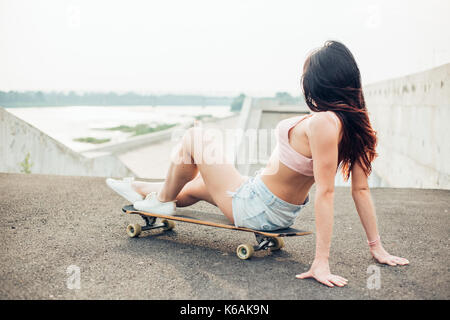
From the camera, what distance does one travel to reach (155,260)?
133 inches

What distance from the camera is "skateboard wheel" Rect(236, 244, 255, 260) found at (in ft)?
11.0

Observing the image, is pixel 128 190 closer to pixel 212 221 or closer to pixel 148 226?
pixel 148 226

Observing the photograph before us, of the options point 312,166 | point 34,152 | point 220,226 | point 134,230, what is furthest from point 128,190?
point 34,152

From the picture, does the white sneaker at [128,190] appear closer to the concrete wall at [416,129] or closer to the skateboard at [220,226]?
the skateboard at [220,226]

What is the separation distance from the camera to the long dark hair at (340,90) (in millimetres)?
2885

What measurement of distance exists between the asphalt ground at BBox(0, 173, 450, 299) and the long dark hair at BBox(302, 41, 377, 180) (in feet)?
3.13

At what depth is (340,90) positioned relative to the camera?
292 cm

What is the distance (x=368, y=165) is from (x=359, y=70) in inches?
27.0

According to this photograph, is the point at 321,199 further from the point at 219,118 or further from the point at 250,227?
the point at 219,118

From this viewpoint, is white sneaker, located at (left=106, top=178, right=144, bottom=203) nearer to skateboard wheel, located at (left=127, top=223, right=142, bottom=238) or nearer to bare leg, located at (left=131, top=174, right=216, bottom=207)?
bare leg, located at (left=131, top=174, right=216, bottom=207)

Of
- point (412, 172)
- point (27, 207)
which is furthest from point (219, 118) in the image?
point (27, 207)

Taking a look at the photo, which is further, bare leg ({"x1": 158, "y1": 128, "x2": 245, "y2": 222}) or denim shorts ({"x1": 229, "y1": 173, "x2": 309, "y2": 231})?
bare leg ({"x1": 158, "y1": 128, "x2": 245, "y2": 222})

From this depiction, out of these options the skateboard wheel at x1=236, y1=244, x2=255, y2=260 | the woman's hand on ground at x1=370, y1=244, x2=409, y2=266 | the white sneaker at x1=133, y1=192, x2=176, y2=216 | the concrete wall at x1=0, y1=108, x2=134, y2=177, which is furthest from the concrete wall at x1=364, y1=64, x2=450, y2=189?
the concrete wall at x1=0, y1=108, x2=134, y2=177

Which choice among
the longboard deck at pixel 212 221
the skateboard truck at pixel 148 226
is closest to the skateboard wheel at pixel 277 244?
the longboard deck at pixel 212 221
